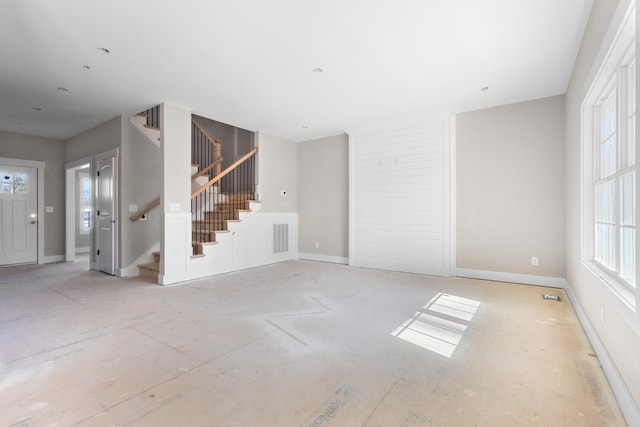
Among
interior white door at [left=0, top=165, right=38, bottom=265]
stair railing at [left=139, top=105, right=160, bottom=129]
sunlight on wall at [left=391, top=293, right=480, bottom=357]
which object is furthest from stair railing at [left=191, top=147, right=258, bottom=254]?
sunlight on wall at [left=391, top=293, right=480, bottom=357]

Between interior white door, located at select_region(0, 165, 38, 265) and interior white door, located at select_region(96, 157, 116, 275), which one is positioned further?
interior white door, located at select_region(0, 165, 38, 265)

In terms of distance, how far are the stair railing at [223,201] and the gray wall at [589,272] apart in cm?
487

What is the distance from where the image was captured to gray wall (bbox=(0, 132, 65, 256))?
20.4 ft

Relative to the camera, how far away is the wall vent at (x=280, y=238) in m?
6.35

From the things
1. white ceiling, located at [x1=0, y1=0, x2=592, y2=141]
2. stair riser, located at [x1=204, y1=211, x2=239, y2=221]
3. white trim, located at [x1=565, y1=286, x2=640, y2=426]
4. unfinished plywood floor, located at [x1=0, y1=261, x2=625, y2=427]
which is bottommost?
unfinished plywood floor, located at [x1=0, y1=261, x2=625, y2=427]

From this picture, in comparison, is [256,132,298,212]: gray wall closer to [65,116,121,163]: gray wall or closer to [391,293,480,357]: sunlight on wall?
[65,116,121,163]: gray wall

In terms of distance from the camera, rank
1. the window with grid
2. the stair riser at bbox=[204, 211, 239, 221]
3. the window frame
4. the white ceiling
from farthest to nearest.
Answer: the stair riser at bbox=[204, 211, 239, 221] → the white ceiling → the window with grid → the window frame

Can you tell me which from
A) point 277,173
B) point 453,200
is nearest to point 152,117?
point 277,173

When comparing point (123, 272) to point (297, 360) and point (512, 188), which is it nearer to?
point (297, 360)

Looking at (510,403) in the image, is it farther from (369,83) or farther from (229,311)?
(369,83)

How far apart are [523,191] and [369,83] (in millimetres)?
2781

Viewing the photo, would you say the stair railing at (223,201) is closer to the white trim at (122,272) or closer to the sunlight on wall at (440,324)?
the white trim at (122,272)

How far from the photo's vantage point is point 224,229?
5398 mm

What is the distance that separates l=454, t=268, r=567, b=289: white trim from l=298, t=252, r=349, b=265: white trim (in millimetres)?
2185
